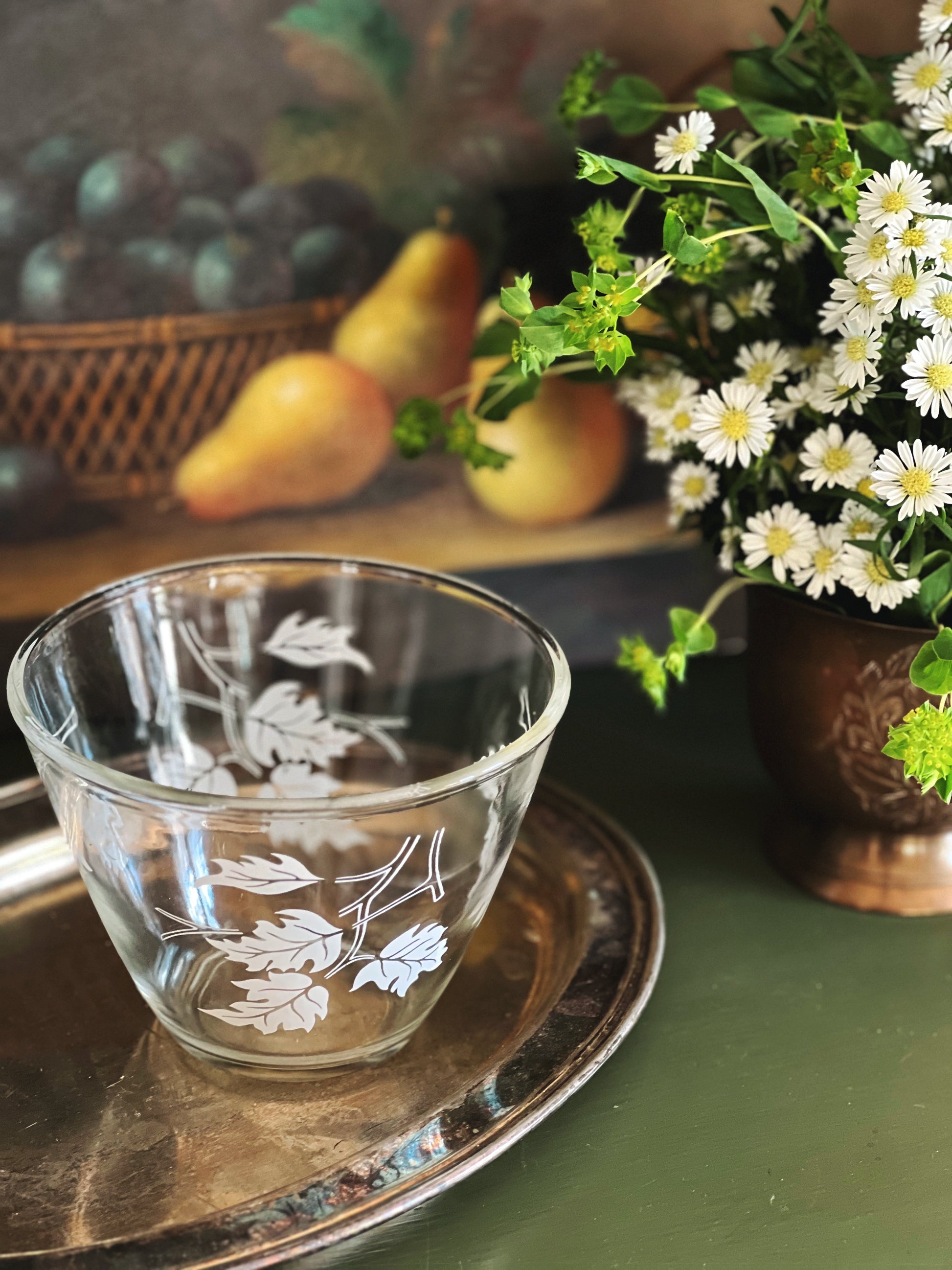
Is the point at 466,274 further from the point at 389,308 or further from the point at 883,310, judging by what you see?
the point at 883,310

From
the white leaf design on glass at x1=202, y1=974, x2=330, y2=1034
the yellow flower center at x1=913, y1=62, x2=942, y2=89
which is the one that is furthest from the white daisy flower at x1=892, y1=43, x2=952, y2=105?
the white leaf design on glass at x1=202, y1=974, x2=330, y2=1034

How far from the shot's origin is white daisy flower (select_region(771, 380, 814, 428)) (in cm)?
51

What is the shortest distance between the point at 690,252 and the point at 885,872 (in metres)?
0.32

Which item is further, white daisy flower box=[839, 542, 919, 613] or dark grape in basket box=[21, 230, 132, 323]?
dark grape in basket box=[21, 230, 132, 323]

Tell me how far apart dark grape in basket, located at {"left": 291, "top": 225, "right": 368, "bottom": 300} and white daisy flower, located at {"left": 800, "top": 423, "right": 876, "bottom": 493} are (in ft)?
0.95

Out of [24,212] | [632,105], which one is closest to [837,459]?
[632,105]

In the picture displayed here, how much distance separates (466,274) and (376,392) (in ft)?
0.27

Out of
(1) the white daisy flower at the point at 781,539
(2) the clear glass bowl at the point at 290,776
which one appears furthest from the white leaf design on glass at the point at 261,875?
(1) the white daisy flower at the point at 781,539

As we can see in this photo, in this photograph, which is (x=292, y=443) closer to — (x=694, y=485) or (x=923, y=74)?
(x=694, y=485)

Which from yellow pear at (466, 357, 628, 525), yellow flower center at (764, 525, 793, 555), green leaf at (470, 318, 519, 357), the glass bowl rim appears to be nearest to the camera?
the glass bowl rim

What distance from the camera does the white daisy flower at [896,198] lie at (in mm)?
433

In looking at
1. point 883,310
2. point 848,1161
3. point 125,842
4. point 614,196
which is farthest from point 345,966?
point 614,196

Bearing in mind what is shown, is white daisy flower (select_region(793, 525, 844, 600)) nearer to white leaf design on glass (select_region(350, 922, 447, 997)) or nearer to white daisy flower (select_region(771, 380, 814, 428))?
white daisy flower (select_region(771, 380, 814, 428))

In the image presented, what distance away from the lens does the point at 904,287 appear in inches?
17.3
